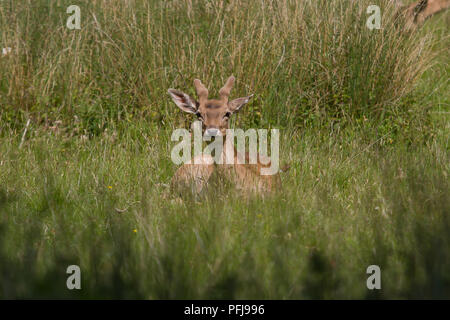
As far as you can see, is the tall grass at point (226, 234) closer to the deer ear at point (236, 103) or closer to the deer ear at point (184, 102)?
the deer ear at point (184, 102)

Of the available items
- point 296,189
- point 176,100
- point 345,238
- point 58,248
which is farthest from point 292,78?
point 58,248

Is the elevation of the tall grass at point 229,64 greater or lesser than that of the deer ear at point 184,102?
greater

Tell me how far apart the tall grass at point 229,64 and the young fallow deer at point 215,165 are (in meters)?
1.18

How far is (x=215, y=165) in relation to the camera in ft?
17.3

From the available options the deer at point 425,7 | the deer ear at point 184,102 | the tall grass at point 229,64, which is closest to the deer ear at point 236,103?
the deer ear at point 184,102

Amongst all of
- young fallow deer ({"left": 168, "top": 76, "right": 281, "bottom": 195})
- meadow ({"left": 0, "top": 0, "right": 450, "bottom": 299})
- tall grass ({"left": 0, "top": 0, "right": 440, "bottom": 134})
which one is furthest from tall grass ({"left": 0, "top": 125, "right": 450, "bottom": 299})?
tall grass ({"left": 0, "top": 0, "right": 440, "bottom": 134})

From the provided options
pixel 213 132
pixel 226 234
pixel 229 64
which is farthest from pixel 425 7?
pixel 226 234

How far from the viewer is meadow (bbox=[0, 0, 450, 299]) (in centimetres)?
319

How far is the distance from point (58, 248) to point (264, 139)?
294cm

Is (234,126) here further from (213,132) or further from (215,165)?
(213,132)

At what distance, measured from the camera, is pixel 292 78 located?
6793 mm

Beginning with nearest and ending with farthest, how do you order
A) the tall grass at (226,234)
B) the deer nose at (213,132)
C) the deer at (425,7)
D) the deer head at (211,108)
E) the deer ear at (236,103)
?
the tall grass at (226,234), the deer nose at (213,132), the deer head at (211,108), the deer ear at (236,103), the deer at (425,7)

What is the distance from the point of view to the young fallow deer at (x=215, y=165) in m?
4.98

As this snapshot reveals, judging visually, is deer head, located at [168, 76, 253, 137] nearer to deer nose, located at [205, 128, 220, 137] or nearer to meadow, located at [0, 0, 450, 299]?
deer nose, located at [205, 128, 220, 137]
